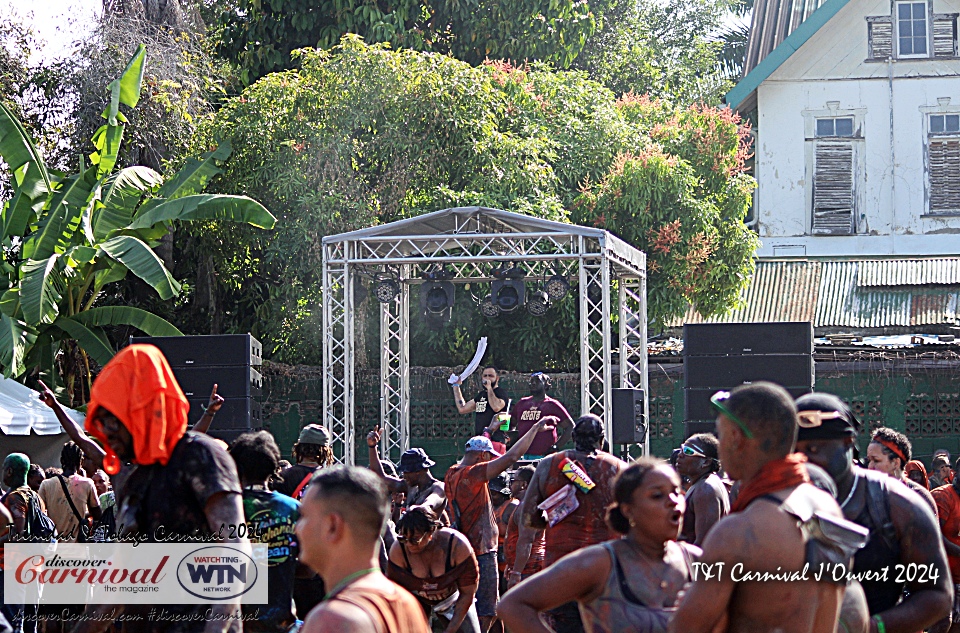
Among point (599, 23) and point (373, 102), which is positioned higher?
point (599, 23)

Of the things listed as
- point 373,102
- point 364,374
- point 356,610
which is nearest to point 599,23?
point 373,102

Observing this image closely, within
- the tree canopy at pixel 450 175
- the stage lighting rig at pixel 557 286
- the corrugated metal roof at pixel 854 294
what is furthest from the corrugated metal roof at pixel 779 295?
the stage lighting rig at pixel 557 286

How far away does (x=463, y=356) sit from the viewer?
20.7 meters

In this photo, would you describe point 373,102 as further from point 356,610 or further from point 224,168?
point 356,610

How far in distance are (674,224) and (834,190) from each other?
7.73m

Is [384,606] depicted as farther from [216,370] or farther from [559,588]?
[216,370]

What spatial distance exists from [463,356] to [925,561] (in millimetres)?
16706

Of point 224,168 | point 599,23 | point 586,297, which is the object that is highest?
point 599,23

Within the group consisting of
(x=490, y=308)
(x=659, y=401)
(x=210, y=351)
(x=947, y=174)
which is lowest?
(x=659, y=401)

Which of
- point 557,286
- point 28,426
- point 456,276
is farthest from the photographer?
point 456,276

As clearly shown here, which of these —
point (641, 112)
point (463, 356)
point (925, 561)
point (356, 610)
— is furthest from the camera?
point (641, 112)

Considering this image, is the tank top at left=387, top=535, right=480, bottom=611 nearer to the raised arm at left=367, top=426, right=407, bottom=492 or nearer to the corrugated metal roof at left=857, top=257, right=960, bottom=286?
the raised arm at left=367, top=426, right=407, bottom=492

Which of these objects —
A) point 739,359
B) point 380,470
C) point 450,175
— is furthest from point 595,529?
point 450,175

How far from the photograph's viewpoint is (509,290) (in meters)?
16.4
